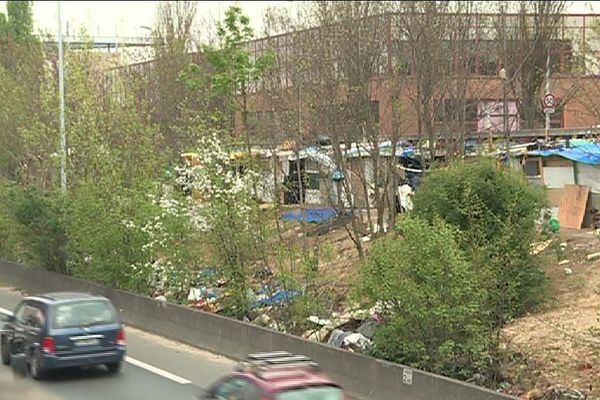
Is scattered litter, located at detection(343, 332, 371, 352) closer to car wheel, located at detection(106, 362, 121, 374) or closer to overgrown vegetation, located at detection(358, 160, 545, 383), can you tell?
overgrown vegetation, located at detection(358, 160, 545, 383)

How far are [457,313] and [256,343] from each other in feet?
18.6

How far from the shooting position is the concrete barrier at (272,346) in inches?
628

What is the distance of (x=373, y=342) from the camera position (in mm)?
18641

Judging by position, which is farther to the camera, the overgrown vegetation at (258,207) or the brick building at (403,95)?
the brick building at (403,95)

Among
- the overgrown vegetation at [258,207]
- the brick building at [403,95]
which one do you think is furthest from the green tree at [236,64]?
the brick building at [403,95]

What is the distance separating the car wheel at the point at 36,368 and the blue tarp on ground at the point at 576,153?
17603 millimetres

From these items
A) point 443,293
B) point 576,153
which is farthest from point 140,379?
point 576,153

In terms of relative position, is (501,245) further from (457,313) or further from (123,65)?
(123,65)

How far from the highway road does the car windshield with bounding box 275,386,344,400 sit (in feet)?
17.3

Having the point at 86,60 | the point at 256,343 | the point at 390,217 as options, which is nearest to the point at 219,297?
the point at 256,343

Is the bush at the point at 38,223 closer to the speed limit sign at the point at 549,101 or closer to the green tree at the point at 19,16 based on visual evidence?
the speed limit sign at the point at 549,101

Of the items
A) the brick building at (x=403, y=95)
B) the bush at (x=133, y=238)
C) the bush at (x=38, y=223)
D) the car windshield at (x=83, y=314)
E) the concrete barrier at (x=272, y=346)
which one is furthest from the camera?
the bush at (x=38, y=223)

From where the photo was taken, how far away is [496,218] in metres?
21.0

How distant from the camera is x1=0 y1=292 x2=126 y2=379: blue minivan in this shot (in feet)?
63.4
